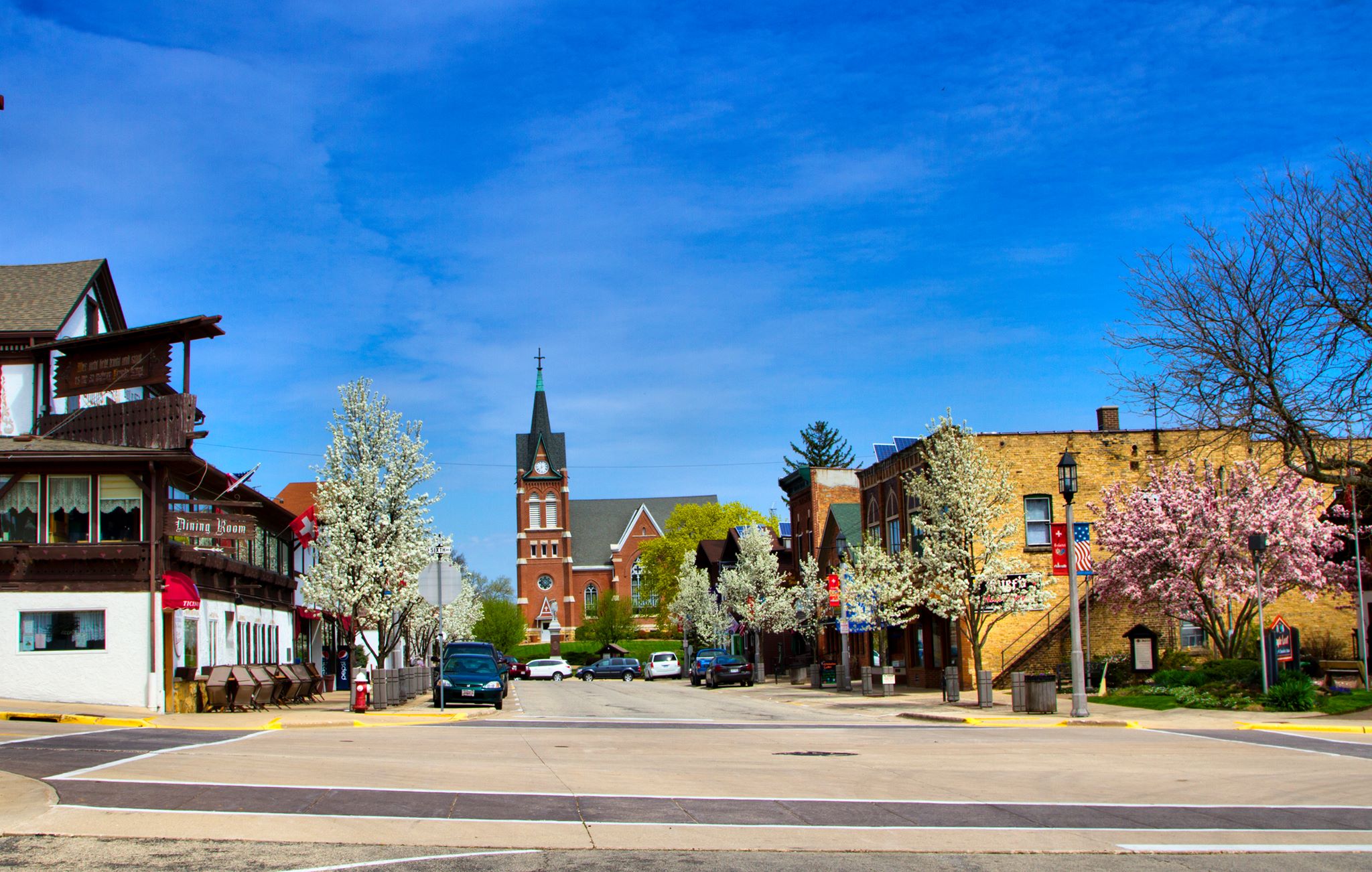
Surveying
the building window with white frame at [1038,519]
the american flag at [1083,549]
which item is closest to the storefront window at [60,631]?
the american flag at [1083,549]

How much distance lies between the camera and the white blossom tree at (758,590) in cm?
6016

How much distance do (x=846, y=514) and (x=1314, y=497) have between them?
2517cm

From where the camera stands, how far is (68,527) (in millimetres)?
29484

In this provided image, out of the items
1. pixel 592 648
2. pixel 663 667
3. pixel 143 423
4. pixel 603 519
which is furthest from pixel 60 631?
pixel 603 519

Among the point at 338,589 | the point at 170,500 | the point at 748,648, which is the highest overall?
the point at 170,500

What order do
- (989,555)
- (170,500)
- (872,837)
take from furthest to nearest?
(989,555), (170,500), (872,837)

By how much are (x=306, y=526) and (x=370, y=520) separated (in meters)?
10.4

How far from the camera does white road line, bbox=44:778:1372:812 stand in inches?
496

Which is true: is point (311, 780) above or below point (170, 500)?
below

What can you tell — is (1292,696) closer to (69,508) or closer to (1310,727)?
(1310,727)

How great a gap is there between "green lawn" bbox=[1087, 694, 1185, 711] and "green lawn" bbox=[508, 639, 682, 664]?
72.2 metres

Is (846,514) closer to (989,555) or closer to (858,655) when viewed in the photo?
(858,655)

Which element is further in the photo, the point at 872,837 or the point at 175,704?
the point at 175,704

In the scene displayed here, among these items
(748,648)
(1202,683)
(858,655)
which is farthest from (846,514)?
(1202,683)
